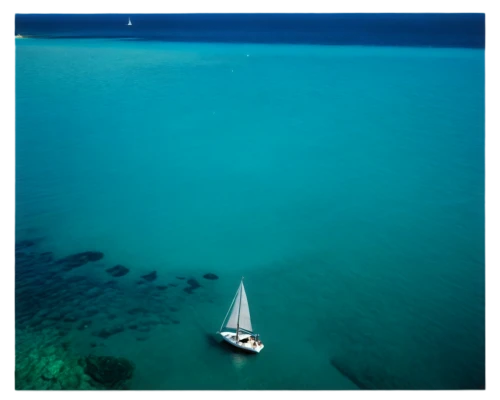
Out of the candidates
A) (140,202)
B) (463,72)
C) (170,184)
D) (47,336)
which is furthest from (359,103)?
(47,336)

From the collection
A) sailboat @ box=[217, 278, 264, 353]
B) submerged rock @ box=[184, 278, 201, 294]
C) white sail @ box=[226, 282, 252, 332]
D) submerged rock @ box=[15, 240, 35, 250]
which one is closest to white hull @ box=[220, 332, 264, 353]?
sailboat @ box=[217, 278, 264, 353]

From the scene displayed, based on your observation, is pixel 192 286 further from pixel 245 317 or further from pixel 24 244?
pixel 24 244

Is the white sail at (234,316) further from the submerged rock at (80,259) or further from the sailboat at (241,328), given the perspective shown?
the submerged rock at (80,259)

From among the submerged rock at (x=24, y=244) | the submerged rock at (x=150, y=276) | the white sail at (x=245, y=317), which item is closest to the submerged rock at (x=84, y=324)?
the submerged rock at (x=150, y=276)

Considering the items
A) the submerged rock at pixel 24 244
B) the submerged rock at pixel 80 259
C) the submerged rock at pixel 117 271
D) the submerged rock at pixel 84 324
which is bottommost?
the submerged rock at pixel 84 324

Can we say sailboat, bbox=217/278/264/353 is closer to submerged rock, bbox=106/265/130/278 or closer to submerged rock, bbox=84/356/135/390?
submerged rock, bbox=84/356/135/390

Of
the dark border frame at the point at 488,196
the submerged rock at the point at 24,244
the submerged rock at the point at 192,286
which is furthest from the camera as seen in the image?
the submerged rock at the point at 192,286

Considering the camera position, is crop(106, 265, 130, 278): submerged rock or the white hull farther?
crop(106, 265, 130, 278): submerged rock

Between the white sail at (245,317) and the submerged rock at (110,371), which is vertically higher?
the white sail at (245,317)
